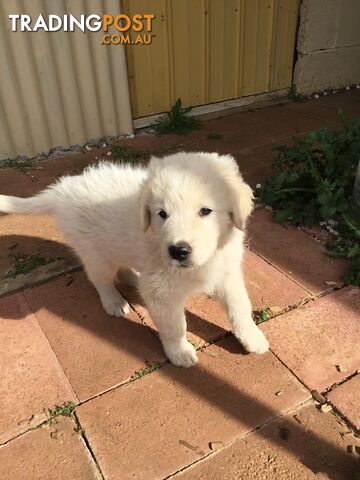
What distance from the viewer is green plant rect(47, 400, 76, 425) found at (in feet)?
7.28

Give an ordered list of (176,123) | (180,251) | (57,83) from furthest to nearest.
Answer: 1. (176,123)
2. (57,83)
3. (180,251)

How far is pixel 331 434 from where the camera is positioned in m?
2.07

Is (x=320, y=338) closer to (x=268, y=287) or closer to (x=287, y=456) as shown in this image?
(x=268, y=287)

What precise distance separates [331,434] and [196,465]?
2.17ft

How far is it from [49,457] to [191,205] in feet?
4.48

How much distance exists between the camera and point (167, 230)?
1965 mm

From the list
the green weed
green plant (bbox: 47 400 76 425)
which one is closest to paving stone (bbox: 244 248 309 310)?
green plant (bbox: 47 400 76 425)

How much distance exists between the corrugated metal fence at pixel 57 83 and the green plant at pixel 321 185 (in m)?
2.33

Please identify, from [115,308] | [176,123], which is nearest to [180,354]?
[115,308]

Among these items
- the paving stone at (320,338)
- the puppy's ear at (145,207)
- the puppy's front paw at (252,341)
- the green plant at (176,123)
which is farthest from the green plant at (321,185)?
the green plant at (176,123)

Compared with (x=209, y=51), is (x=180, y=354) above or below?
below

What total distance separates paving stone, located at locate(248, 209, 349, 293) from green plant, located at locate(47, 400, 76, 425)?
169 centimetres

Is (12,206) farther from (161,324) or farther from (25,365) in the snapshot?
(161,324)

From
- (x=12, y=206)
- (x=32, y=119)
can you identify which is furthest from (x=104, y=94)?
(x=12, y=206)
